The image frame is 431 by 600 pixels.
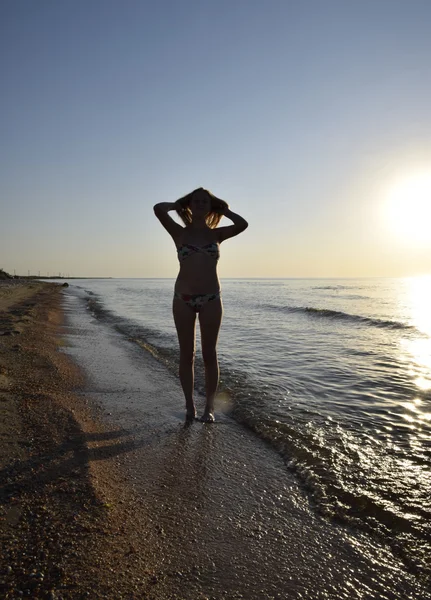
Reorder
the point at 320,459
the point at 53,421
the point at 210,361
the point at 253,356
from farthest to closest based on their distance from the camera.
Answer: the point at 253,356 < the point at 210,361 < the point at 53,421 < the point at 320,459

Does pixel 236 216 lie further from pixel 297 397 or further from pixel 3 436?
pixel 3 436

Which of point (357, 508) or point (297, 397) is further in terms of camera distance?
point (297, 397)

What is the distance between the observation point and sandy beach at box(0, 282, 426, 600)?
1850mm

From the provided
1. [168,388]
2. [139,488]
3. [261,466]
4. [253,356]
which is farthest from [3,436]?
[253,356]

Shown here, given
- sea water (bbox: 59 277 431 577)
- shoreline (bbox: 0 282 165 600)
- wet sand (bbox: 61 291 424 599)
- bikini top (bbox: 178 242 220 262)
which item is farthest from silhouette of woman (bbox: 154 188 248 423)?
shoreline (bbox: 0 282 165 600)

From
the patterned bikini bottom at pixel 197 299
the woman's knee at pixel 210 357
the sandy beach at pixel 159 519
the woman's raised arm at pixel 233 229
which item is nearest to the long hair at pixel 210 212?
the woman's raised arm at pixel 233 229

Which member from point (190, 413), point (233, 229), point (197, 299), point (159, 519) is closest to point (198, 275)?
point (197, 299)

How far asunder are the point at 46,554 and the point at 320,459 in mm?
2426

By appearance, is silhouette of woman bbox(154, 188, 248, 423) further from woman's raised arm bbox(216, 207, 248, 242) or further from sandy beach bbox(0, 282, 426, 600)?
sandy beach bbox(0, 282, 426, 600)

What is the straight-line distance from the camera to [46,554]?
6.24 feet

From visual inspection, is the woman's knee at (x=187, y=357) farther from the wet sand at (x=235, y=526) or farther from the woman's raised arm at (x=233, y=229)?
the woman's raised arm at (x=233, y=229)

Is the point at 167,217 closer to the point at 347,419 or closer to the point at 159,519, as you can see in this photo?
the point at 159,519

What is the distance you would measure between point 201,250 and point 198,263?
15 cm

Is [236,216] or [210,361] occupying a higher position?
[236,216]
